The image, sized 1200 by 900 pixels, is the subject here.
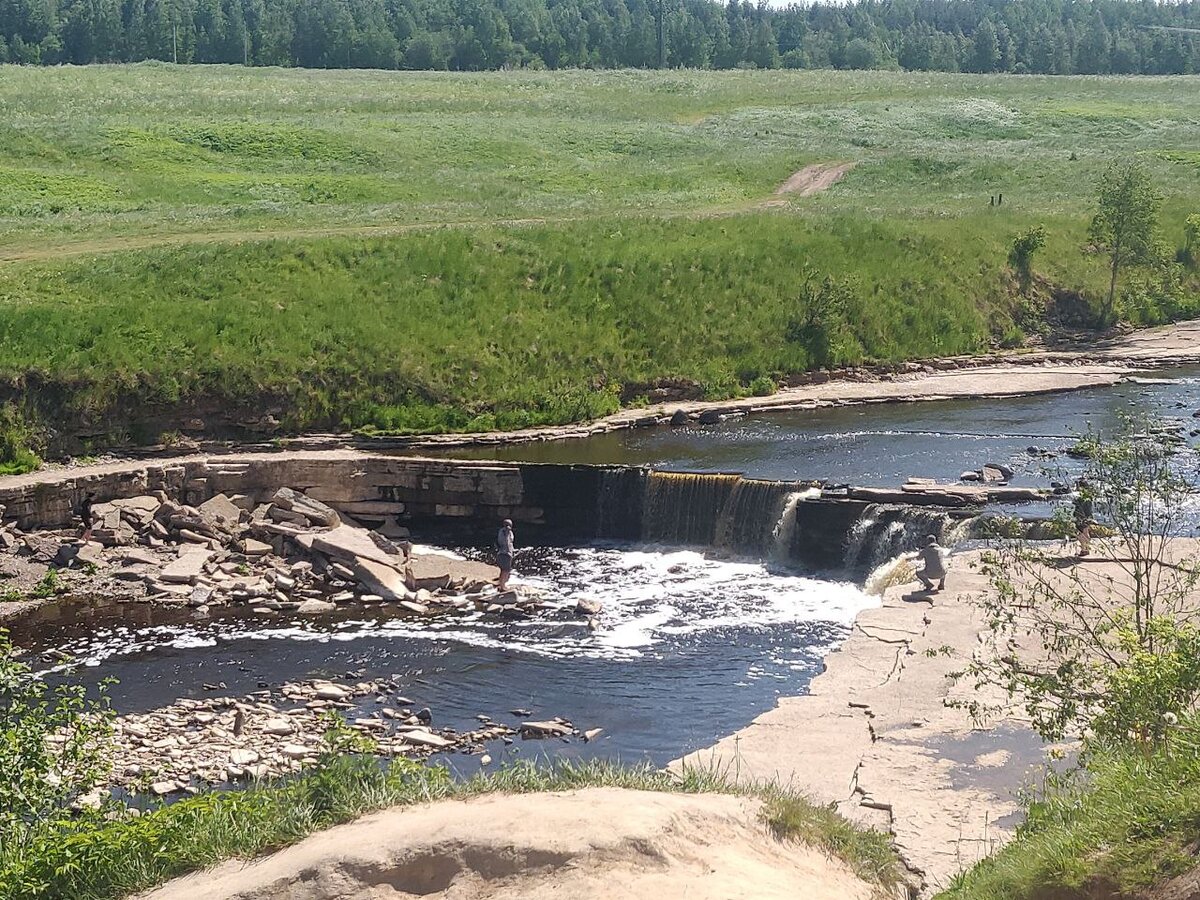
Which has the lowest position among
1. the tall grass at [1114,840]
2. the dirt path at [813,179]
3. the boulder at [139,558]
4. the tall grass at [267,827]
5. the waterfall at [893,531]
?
the boulder at [139,558]

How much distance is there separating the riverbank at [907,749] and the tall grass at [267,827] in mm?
1468

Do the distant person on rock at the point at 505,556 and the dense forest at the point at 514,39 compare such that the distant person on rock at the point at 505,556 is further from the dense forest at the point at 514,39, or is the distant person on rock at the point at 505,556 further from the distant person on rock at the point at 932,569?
the dense forest at the point at 514,39

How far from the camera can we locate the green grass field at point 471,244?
37875 mm

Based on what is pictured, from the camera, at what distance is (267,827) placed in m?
12.3

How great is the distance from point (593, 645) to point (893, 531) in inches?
Result: 290

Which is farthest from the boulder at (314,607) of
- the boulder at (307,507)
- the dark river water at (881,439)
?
A: the dark river water at (881,439)

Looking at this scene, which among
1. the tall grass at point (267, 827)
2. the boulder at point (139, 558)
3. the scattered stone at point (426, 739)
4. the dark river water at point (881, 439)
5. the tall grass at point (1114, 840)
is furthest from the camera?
the dark river water at point (881, 439)

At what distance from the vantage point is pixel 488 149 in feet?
237

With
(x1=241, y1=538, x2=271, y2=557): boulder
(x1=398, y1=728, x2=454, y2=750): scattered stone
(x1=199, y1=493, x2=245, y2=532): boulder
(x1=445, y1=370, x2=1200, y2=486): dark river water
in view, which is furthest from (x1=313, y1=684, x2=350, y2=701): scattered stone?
(x1=445, y1=370, x2=1200, y2=486): dark river water

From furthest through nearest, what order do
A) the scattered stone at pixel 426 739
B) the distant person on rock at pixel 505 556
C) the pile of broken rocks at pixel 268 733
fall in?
1. the distant person on rock at pixel 505 556
2. the scattered stone at pixel 426 739
3. the pile of broken rocks at pixel 268 733

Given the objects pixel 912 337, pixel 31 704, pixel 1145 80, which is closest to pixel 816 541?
pixel 31 704

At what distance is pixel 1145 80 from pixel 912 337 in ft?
251

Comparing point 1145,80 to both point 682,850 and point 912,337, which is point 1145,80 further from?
point 682,850

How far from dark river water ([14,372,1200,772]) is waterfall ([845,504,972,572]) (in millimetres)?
786
